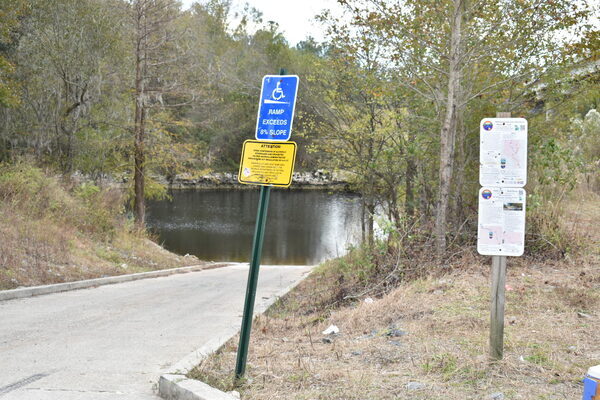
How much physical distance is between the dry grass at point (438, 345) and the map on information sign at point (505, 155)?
1.54 m

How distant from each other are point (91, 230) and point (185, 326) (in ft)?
38.0

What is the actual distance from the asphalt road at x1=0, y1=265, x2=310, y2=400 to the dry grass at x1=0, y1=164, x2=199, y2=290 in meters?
1.28

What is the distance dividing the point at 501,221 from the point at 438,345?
1.54m

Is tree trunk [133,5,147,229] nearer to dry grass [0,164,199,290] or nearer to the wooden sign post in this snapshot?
dry grass [0,164,199,290]

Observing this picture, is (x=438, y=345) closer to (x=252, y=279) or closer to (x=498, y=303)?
(x=498, y=303)

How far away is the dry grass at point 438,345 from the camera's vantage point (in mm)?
4930

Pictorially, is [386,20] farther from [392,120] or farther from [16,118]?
[16,118]

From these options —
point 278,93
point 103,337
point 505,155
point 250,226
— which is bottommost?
point 250,226

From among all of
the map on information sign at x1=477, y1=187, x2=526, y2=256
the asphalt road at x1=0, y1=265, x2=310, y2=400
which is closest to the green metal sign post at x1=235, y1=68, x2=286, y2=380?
the asphalt road at x1=0, y1=265, x2=310, y2=400

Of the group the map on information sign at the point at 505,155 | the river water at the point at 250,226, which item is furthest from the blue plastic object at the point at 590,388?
the river water at the point at 250,226

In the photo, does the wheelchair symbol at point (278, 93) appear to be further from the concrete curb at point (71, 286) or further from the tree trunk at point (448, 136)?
the concrete curb at point (71, 286)

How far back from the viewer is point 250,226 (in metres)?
46.7

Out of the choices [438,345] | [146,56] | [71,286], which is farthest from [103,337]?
[146,56]

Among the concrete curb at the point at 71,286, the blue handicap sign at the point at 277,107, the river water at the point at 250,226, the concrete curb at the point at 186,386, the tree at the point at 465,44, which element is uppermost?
the tree at the point at 465,44
